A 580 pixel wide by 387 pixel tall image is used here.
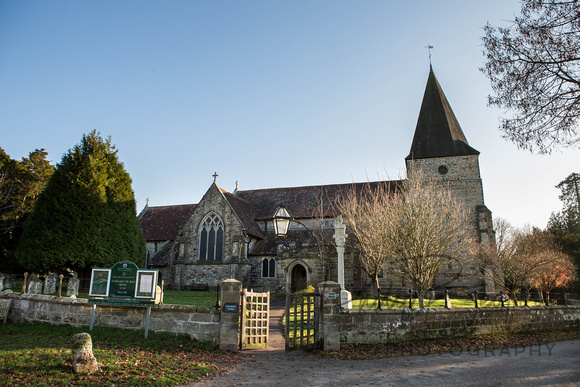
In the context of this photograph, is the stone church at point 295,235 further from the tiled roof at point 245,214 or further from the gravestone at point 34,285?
the gravestone at point 34,285

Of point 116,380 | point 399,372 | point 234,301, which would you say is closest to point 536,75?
point 399,372

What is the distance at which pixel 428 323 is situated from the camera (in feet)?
35.3

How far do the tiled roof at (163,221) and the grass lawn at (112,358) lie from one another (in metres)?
22.2

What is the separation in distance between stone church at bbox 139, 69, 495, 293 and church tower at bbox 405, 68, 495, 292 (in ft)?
0.22

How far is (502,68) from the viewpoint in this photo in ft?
22.1

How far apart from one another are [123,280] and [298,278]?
17.6m

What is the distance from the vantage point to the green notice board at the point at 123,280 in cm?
1036

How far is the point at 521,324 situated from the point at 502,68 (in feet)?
33.6

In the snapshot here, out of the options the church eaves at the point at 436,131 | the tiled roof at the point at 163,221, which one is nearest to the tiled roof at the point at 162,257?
the tiled roof at the point at 163,221

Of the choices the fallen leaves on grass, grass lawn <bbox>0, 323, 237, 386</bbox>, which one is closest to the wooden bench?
grass lawn <bbox>0, 323, 237, 386</bbox>

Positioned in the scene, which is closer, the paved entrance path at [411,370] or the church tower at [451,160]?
the paved entrance path at [411,370]

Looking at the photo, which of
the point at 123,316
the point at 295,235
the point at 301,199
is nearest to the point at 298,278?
the point at 295,235

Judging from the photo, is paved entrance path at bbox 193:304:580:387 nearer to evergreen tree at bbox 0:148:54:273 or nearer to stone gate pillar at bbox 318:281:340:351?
stone gate pillar at bbox 318:281:340:351

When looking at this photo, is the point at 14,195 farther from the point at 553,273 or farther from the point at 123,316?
the point at 553,273
